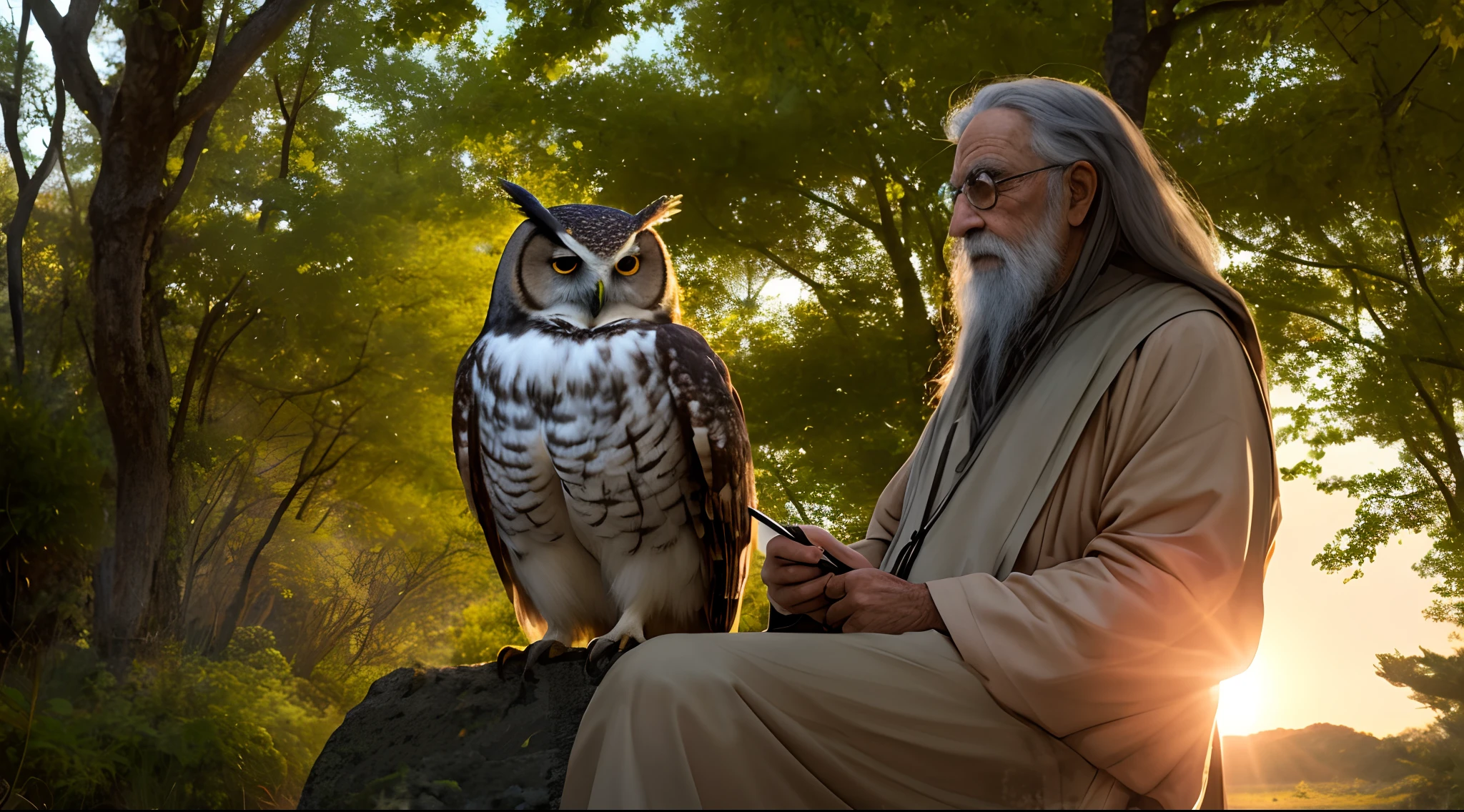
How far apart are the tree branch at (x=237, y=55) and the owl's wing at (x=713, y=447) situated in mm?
3563

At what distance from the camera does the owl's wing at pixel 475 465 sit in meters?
2.33

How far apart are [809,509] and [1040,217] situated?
5351mm

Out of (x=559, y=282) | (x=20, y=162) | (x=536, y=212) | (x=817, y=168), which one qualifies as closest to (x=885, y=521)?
(x=559, y=282)

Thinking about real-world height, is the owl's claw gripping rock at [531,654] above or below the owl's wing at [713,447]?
below

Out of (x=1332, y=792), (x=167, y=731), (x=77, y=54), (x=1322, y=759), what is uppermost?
(x=77, y=54)

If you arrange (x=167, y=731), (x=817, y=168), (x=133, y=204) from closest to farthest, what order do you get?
(x=167, y=731), (x=133, y=204), (x=817, y=168)

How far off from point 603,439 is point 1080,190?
43.1 inches

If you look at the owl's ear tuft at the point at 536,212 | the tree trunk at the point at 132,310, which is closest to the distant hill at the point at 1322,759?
the owl's ear tuft at the point at 536,212

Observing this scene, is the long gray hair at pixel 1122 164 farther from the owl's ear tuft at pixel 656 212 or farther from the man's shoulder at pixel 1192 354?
Result: the owl's ear tuft at pixel 656 212

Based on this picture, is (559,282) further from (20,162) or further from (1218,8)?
(20,162)

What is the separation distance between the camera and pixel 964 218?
1.78 meters

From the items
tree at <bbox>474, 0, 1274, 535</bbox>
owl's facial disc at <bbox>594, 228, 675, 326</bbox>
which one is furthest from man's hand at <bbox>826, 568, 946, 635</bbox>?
tree at <bbox>474, 0, 1274, 535</bbox>

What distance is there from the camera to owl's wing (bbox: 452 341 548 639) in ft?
7.66

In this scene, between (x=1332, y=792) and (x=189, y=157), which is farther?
(x=189, y=157)
